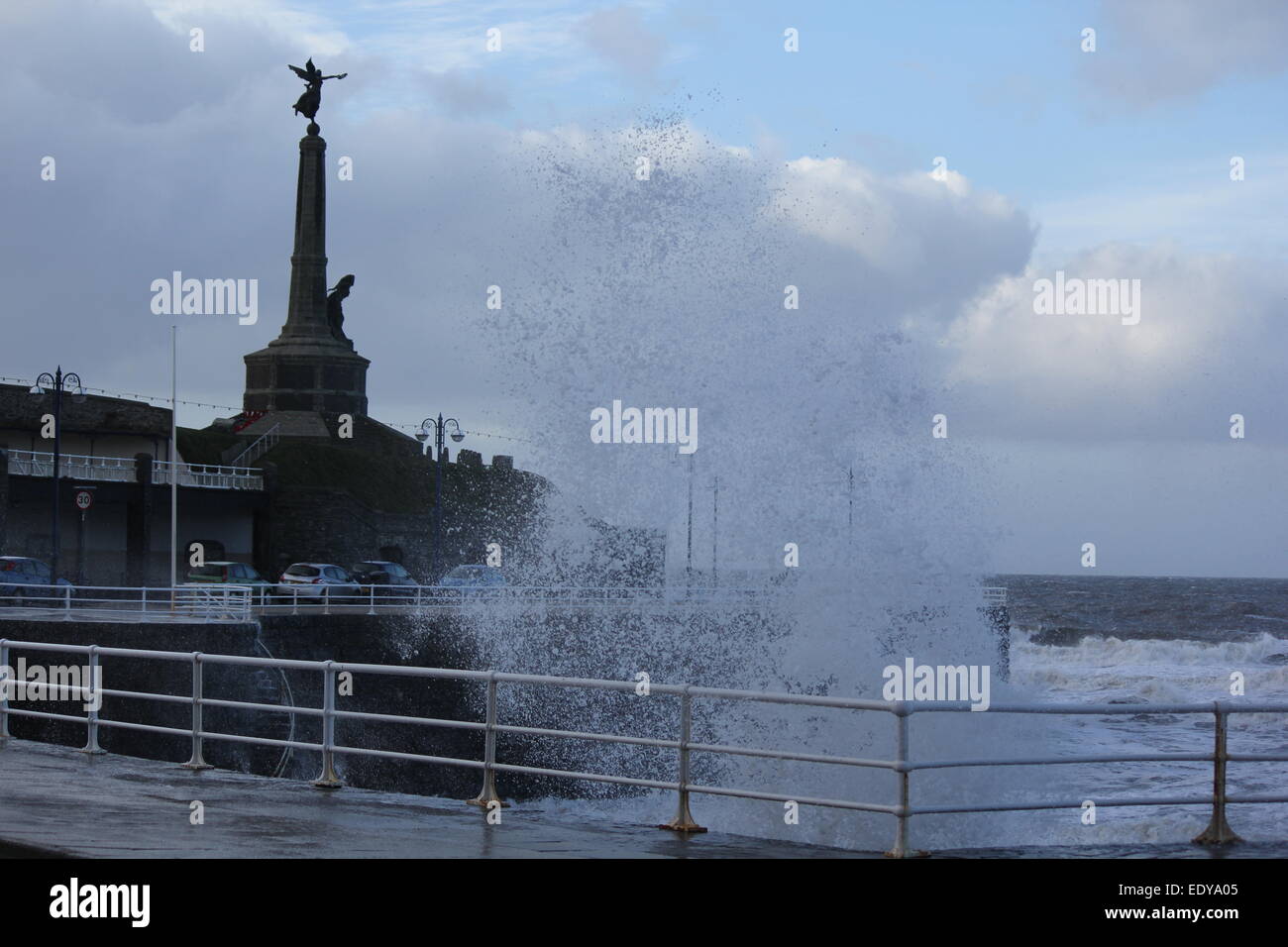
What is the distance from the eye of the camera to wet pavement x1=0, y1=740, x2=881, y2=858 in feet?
29.2

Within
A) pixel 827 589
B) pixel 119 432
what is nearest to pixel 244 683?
pixel 827 589

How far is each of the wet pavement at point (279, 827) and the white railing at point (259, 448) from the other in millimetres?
50170

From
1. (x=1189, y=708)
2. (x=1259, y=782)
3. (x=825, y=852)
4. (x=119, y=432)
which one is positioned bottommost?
(x=1259, y=782)

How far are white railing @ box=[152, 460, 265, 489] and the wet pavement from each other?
134 ft

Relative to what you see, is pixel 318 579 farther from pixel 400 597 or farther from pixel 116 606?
pixel 116 606

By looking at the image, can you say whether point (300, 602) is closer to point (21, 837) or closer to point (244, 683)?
point (244, 683)

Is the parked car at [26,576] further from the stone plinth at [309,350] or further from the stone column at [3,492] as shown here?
the stone plinth at [309,350]

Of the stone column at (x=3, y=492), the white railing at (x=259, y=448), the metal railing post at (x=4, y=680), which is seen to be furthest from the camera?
the white railing at (x=259, y=448)

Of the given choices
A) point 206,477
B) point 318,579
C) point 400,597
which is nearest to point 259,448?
point 206,477

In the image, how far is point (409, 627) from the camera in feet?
124

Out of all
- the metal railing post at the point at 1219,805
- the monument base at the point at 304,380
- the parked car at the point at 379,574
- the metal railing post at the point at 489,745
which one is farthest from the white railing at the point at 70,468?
the metal railing post at the point at 1219,805

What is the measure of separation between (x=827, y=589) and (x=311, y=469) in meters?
41.1

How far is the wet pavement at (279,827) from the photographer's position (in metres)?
8.91

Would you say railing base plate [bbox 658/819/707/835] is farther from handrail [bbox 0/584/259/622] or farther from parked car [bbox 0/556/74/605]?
parked car [bbox 0/556/74/605]
